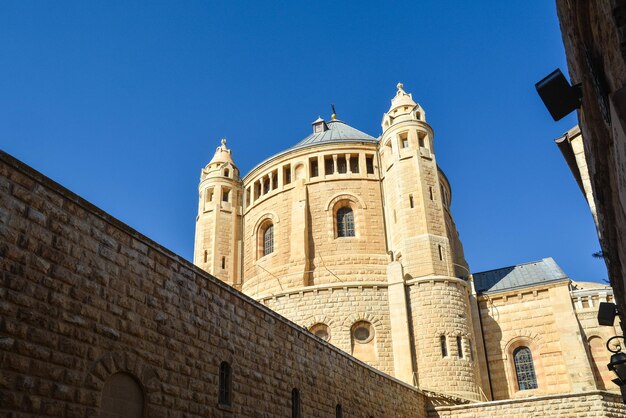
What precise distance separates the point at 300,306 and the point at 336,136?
1110 centimetres

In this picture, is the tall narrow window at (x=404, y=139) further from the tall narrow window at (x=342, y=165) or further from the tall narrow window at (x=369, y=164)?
the tall narrow window at (x=342, y=165)

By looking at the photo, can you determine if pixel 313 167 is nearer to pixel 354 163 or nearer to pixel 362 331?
pixel 354 163

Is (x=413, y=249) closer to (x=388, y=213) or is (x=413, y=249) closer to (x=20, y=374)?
(x=388, y=213)

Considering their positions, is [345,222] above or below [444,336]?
above

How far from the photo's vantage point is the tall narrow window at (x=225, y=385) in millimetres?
9844

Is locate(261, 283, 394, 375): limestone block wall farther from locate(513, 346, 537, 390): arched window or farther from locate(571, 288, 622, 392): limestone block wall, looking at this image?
locate(571, 288, 622, 392): limestone block wall

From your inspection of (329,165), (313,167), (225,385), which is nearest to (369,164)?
(329,165)

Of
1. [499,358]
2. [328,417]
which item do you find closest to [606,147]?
[328,417]

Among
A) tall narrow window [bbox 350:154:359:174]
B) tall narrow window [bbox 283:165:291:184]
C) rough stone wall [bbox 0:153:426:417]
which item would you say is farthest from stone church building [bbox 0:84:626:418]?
tall narrow window [bbox 283:165:291:184]

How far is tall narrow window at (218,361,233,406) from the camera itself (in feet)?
32.3

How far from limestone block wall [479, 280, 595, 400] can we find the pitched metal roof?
416 inches

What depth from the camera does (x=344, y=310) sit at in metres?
23.9

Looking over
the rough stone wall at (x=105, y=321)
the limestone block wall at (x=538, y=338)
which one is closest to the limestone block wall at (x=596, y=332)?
the limestone block wall at (x=538, y=338)

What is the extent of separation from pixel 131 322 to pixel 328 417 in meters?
6.78
